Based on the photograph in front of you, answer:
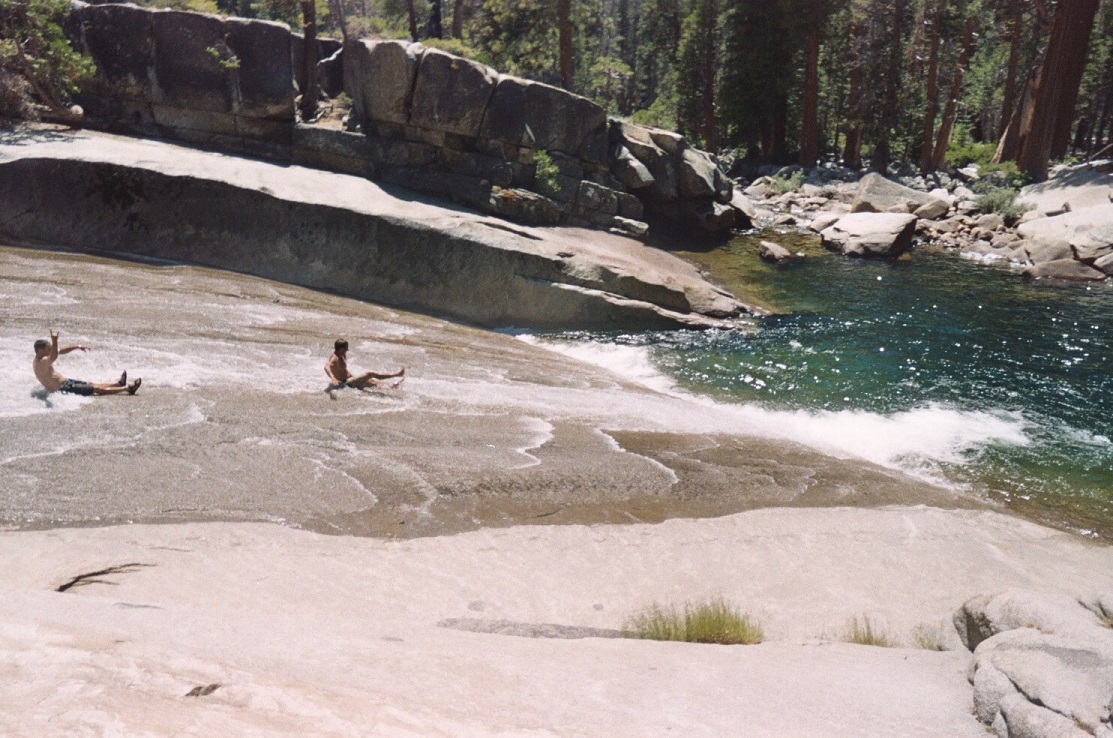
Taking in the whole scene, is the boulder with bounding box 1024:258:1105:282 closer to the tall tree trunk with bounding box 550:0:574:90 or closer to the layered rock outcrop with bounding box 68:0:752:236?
the layered rock outcrop with bounding box 68:0:752:236

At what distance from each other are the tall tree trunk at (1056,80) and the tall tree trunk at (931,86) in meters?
3.80

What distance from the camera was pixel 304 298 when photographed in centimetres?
1600

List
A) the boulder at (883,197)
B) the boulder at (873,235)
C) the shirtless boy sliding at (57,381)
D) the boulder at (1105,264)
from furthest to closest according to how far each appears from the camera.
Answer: the boulder at (883,197), the boulder at (873,235), the boulder at (1105,264), the shirtless boy sliding at (57,381)

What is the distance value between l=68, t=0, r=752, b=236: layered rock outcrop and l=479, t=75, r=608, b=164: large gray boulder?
0.04m

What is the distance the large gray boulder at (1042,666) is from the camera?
402 centimetres

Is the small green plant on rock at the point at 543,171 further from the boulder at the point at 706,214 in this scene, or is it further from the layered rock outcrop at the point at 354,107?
the boulder at the point at 706,214

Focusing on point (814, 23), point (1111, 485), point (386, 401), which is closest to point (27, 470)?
point (386, 401)

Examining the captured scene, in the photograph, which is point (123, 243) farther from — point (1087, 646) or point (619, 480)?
point (1087, 646)

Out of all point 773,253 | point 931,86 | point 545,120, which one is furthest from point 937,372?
point 931,86

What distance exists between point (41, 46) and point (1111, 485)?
23367mm

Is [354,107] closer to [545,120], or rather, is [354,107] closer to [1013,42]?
[545,120]

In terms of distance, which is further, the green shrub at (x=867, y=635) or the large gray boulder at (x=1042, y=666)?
the green shrub at (x=867, y=635)

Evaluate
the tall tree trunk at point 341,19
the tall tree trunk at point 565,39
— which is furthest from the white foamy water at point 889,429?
the tall tree trunk at point 565,39

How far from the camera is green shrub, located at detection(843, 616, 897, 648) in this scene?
626 cm
